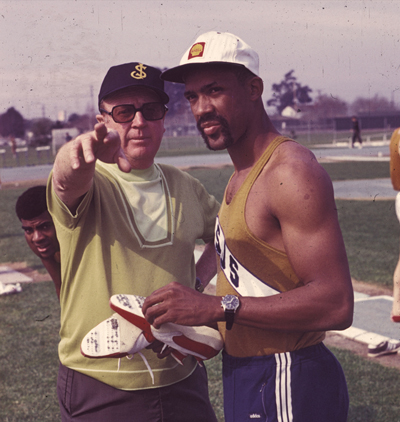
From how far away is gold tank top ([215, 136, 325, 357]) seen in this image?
92.5 inches

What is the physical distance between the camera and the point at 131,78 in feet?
9.82

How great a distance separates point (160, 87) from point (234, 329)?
4.59ft

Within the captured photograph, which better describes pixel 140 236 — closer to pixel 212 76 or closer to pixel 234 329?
pixel 234 329

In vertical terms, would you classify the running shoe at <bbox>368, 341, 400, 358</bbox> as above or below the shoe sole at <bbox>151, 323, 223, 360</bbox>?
below

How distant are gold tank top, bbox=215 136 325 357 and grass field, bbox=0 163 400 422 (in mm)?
2583

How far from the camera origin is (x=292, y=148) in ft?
7.75

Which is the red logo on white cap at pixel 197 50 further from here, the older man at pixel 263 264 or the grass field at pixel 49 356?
the grass field at pixel 49 356

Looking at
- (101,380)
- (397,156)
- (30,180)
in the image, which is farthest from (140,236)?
(30,180)

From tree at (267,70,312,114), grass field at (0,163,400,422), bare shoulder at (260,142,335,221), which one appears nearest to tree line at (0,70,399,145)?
tree at (267,70,312,114)

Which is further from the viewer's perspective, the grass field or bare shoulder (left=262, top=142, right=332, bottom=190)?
the grass field

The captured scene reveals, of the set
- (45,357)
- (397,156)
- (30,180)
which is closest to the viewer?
(397,156)

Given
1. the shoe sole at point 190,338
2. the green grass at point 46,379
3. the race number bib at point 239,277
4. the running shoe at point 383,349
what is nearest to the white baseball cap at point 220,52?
the race number bib at point 239,277

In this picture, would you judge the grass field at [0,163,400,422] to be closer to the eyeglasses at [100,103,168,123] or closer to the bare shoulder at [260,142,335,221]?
the eyeglasses at [100,103,168,123]

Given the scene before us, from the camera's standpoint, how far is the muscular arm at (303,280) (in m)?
2.17
